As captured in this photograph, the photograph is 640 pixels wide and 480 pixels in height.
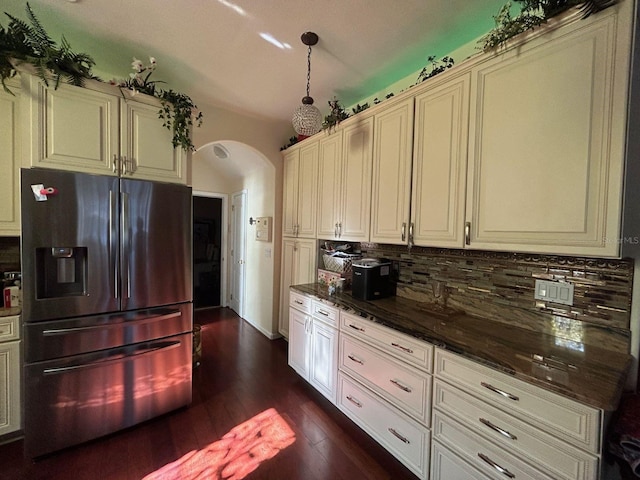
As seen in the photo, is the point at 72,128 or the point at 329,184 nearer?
the point at 72,128

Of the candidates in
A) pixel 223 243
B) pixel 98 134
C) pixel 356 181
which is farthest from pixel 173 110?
pixel 223 243

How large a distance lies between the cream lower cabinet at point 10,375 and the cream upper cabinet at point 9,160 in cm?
65

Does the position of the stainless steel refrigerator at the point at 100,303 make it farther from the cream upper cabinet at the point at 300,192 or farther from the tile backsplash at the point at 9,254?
the cream upper cabinet at the point at 300,192

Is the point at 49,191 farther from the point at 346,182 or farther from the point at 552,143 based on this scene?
the point at 552,143

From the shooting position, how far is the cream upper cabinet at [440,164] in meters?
1.66

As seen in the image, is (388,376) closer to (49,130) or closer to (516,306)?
(516,306)

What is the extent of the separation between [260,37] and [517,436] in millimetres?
2773

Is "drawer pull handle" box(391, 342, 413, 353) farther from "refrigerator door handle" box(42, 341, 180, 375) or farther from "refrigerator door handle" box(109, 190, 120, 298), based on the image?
"refrigerator door handle" box(109, 190, 120, 298)

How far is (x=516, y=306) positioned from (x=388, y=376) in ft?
3.03

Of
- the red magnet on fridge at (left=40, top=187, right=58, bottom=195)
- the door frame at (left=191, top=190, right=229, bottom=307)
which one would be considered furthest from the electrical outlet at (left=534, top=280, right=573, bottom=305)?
the door frame at (left=191, top=190, right=229, bottom=307)

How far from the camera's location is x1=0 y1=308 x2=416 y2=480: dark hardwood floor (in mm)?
1637

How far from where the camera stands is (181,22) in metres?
1.80

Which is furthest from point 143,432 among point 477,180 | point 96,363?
point 477,180

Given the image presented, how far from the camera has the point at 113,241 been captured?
73.1 inches
